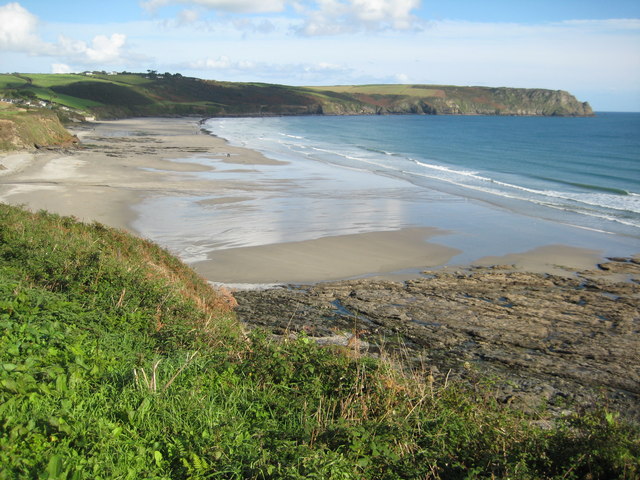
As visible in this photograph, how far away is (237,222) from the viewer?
69.1 ft

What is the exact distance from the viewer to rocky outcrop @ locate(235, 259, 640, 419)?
9.14 m

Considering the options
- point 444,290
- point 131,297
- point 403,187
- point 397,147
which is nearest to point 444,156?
point 397,147

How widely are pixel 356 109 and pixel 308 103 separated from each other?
1869cm

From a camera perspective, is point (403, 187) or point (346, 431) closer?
point (346, 431)

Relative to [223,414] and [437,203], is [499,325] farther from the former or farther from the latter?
[437,203]

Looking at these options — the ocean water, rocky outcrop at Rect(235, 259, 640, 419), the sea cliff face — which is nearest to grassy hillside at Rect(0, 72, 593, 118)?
the sea cliff face

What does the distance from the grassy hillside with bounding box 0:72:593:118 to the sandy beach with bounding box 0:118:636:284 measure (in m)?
63.0

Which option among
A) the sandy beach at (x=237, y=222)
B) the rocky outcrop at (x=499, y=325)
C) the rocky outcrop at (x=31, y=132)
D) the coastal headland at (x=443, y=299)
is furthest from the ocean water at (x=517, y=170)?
the rocky outcrop at (x=31, y=132)

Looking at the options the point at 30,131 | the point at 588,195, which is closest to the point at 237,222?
the point at 588,195

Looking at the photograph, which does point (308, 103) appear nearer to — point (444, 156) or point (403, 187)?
point (444, 156)

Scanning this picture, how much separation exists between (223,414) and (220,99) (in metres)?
151

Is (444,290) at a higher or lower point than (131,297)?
lower

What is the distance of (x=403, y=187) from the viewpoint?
1276 inches

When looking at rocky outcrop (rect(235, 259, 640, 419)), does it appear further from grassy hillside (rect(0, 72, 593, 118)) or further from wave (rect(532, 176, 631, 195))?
grassy hillside (rect(0, 72, 593, 118))
